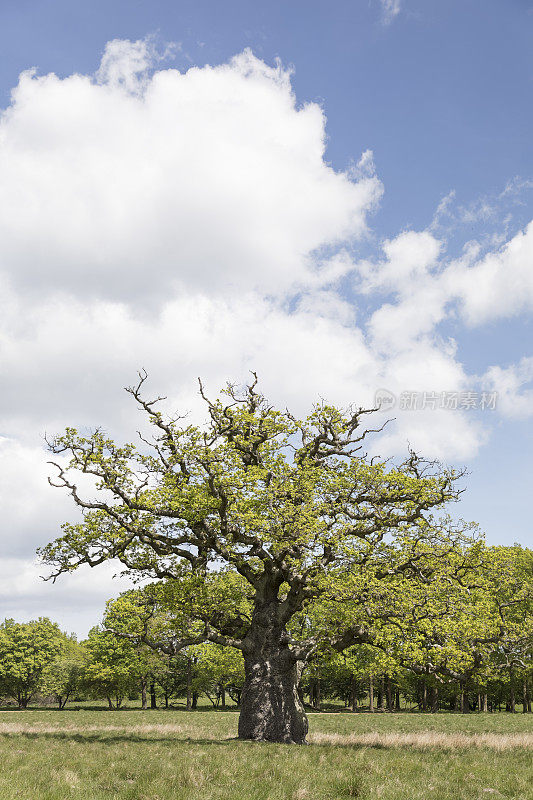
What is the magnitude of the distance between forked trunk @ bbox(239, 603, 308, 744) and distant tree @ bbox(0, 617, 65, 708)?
73.0 meters

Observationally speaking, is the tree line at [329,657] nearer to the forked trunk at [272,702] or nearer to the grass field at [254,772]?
the forked trunk at [272,702]

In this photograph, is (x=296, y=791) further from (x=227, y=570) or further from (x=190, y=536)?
(x=227, y=570)

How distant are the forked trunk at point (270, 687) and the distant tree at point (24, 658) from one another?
73.0 meters

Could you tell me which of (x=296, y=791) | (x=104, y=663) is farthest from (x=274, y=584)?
(x=104, y=663)

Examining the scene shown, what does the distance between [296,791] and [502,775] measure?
596cm

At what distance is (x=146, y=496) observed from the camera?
22.7m

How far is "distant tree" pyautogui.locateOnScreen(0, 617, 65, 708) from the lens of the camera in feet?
265

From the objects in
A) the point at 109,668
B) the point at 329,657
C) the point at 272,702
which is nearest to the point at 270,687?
the point at 272,702

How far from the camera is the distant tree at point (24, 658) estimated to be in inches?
3177

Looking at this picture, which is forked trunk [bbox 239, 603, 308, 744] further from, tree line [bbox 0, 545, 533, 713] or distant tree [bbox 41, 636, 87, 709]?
distant tree [bbox 41, 636, 87, 709]

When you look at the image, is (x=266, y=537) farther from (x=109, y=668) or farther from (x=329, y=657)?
(x=109, y=668)

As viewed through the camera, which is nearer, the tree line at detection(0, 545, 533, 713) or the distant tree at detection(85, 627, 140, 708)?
the tree line at detection(0, 545, 533, 713)

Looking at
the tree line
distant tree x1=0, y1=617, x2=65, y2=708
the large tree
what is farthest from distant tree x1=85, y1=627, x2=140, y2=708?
the large tree

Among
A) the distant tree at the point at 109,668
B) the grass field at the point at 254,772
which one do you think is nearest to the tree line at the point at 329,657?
the distant tree at the point at 109,668
